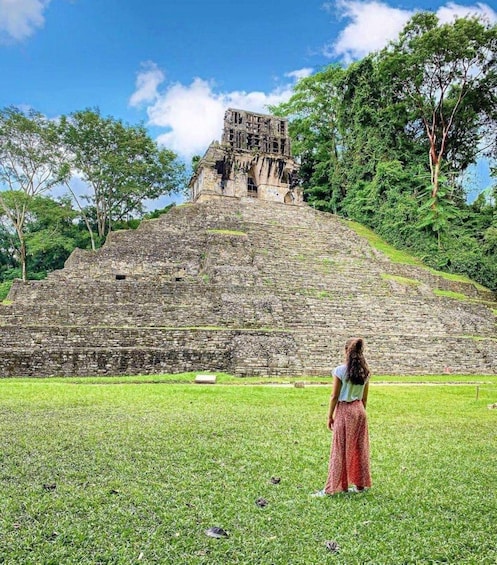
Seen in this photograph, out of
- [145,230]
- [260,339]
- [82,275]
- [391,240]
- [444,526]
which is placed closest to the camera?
[444,526]

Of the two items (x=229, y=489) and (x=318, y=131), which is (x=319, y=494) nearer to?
(x=229, y=489)

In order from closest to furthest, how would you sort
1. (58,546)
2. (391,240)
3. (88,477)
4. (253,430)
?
(58,546)
(88,477)
(253,430)
(391,240)

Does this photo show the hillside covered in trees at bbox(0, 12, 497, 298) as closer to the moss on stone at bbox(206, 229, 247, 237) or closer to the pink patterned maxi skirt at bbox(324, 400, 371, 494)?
the moss on stone at bbox(206, 229, 247, 237)

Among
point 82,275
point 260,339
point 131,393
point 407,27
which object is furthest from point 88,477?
point 407,27

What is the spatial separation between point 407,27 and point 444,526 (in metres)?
29.7

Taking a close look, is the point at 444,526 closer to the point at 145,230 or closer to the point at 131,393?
the point at 131,393

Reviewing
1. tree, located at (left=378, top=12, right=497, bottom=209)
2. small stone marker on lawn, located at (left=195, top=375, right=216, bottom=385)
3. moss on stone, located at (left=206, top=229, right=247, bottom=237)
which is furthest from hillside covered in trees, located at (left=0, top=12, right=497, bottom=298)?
small stone marker on lawn, located at (left=195, top=375, right=216, bottom=385)

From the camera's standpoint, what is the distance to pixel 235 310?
47.7 feet

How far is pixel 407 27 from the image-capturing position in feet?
88.4

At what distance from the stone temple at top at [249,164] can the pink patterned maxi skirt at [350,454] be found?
26555 millimetres

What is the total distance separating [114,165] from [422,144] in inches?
756

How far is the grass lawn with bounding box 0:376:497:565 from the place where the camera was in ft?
9.62

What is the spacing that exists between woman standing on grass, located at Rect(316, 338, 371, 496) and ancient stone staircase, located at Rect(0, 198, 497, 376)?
7.89 metres

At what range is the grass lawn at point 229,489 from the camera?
2.93 metres
